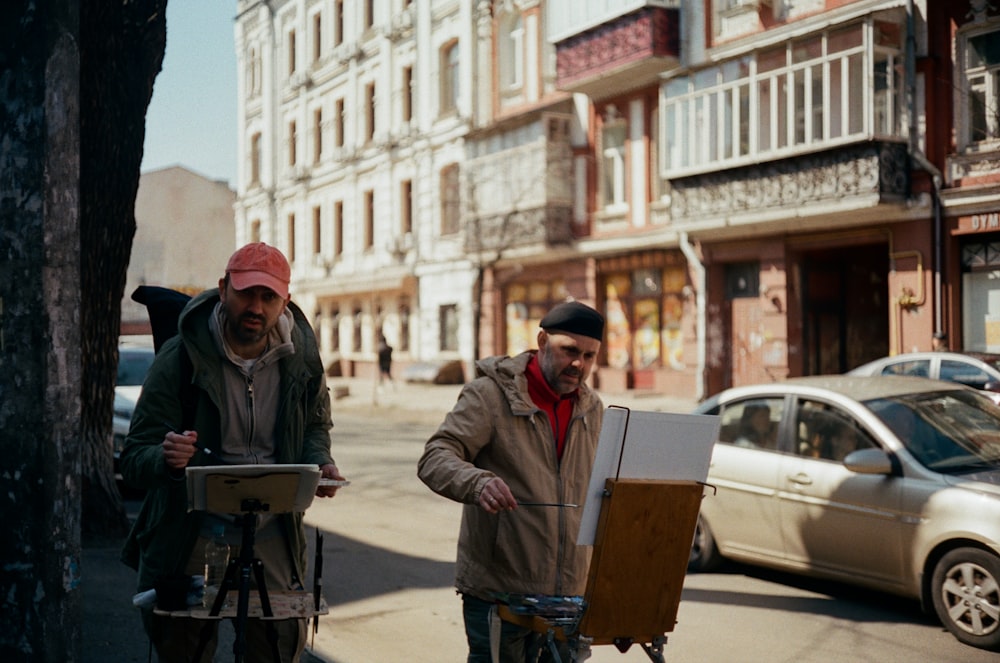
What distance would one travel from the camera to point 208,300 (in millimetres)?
4062

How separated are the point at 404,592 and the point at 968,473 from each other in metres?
4.00

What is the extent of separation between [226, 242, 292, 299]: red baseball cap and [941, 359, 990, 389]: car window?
43.8ft

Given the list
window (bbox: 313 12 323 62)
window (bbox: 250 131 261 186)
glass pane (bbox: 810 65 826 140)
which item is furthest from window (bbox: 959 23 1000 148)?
window (bbox: 250 131 261 186)

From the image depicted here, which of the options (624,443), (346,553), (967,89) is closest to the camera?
(624,443)

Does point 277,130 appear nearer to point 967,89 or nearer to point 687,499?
point 967,89

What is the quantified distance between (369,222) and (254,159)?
43.8 feet

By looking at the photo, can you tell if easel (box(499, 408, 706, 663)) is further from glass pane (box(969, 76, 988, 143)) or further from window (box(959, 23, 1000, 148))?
glass pane (box(969, 76, 988, 143))

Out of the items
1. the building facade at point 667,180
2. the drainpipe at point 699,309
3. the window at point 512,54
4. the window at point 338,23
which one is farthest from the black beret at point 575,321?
the window at point 338,23

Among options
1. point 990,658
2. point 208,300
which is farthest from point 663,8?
point 208,300

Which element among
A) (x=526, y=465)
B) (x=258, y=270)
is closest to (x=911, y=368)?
(x=526, y=465)

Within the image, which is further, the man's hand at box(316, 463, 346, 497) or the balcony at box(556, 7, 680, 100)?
the balcony at box(556, 7, 680, 100)

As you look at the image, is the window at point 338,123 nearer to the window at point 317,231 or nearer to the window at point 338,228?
the window at point 338,228

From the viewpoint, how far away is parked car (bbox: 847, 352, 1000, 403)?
15.2 m

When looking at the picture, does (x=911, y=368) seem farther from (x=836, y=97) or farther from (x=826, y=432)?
(x=826, y=432)
